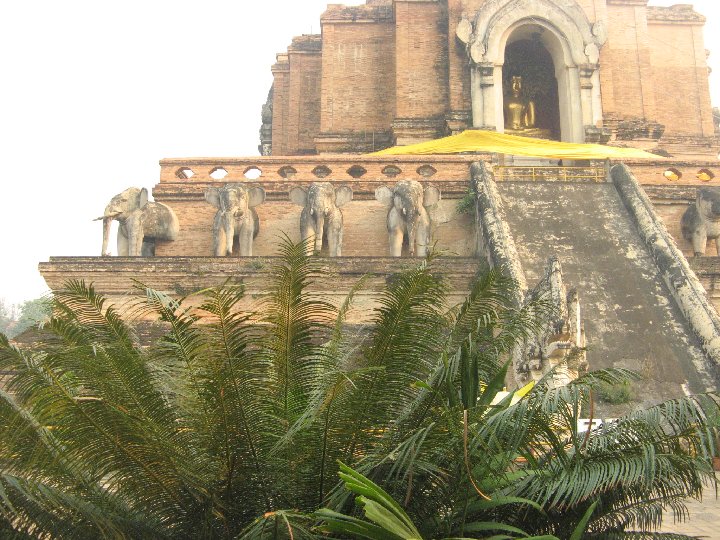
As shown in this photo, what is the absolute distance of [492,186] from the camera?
18.5 m

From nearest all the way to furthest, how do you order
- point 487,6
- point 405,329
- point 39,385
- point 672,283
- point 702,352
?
point 39,385 < point 405,329 < point 702,352 < point 672,283 < point 487,6

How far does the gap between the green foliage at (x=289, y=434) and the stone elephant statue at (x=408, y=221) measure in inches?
449

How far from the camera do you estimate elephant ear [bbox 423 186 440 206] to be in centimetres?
1820

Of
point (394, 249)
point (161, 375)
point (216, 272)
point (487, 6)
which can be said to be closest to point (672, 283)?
point (394, 249)

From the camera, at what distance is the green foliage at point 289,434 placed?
509 centimetres

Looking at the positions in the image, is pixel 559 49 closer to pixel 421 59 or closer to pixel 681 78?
pixel 421 59

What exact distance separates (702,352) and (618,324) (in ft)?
4.07

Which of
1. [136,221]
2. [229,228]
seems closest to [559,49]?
[229,228]

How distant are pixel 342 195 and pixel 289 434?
1365cm

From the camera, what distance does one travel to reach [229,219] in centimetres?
1753

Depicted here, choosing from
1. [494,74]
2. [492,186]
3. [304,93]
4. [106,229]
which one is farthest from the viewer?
[304,93]

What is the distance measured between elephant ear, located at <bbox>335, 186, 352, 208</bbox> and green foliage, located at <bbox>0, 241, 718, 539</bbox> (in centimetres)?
1252

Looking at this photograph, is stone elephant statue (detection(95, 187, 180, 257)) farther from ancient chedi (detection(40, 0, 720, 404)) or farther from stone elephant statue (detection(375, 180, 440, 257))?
stone elephant statue (detection(375, 180, 440, 257))

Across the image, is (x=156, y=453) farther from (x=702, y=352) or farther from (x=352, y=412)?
(x=702, y=352)
